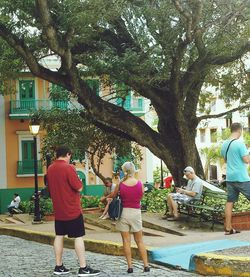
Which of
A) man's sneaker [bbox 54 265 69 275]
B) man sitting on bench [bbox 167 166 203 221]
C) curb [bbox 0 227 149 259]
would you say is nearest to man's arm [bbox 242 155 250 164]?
curb [bbox 0 227 149 259]

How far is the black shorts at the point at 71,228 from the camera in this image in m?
7.70

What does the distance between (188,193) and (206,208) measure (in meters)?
0.77

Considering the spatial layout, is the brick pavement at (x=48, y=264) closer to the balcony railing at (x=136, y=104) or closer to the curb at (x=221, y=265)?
the curb at (x=221, y=265)

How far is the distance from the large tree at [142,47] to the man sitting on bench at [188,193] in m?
3.74

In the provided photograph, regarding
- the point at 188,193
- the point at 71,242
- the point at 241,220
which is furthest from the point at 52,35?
the point at 241,220

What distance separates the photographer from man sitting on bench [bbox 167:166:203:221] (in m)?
13.1

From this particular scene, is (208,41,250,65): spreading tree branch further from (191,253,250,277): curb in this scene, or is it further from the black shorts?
the black shorts

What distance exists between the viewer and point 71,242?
12062mm

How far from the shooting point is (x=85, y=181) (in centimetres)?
3344

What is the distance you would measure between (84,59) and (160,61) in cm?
260

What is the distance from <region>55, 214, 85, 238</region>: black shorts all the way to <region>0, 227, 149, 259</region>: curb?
2.08m

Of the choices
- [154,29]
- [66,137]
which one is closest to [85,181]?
[66,137]

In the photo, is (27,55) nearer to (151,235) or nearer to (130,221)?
(151,235)

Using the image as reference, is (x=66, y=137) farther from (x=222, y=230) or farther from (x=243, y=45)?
(x=222, y=230)
